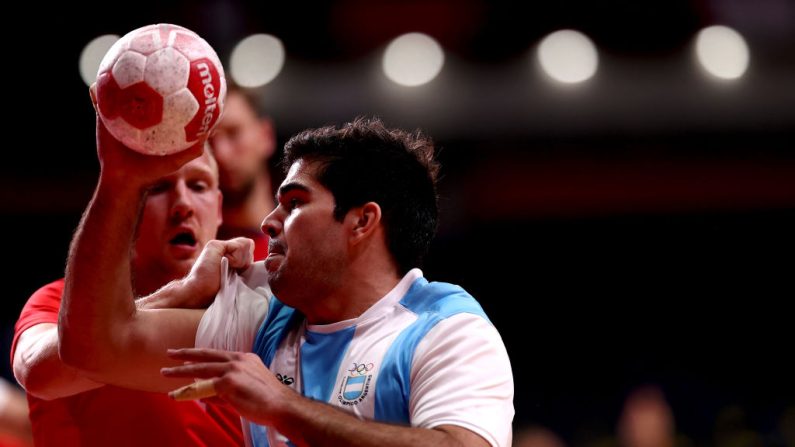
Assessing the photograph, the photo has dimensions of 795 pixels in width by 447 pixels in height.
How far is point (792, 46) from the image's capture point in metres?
12.4

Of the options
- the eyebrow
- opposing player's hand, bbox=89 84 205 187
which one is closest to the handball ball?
opposing player's hand, bbox=89 84 205 187

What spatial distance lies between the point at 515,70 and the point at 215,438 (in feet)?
30.7

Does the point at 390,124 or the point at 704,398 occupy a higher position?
the point at 390,124

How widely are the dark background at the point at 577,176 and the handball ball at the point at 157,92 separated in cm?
851

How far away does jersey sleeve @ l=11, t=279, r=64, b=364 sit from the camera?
3.87 metres

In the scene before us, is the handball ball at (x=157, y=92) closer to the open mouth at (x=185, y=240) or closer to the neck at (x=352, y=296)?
the neck at (x=352, y=296)

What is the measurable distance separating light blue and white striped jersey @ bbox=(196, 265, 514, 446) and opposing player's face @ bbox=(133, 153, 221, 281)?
0.66m

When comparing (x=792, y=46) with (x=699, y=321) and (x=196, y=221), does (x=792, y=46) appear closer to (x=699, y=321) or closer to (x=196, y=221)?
(x=699, y=321)

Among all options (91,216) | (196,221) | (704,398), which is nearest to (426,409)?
(91,216)

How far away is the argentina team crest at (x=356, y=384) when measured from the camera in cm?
316

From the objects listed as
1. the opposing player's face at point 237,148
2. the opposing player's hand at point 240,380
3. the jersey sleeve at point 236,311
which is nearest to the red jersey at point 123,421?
the jersey sleeve at point 236,311

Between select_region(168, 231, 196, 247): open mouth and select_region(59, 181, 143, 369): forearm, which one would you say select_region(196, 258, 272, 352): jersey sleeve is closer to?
select_region(59, 181, 143, 369): forearm

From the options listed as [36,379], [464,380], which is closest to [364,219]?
[464,380]

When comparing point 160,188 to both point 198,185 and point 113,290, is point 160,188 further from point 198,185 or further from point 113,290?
point 113,290
